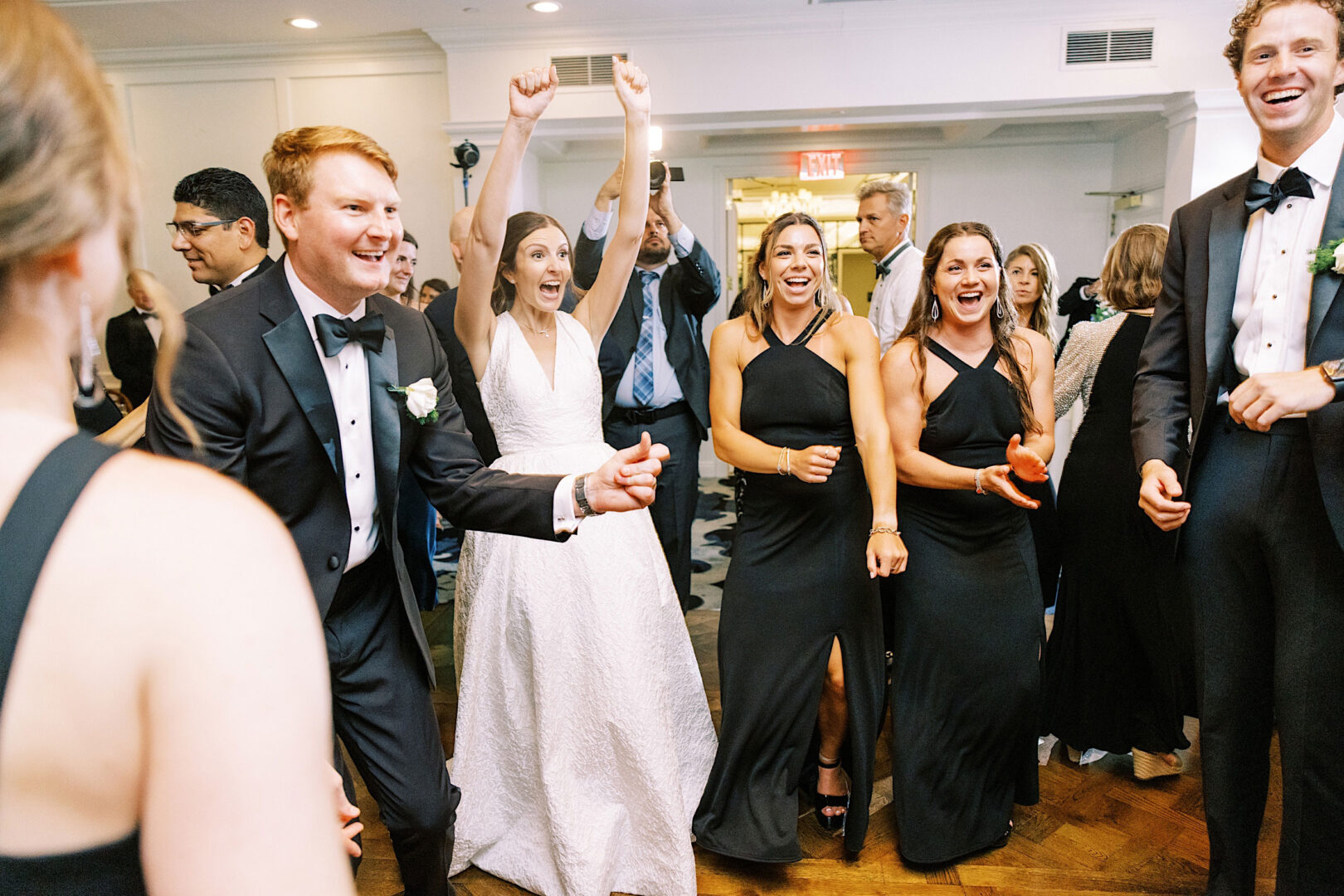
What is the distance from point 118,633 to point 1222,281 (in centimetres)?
201

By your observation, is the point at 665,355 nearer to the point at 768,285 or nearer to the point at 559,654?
the point at 768,285

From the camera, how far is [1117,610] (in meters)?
2.62

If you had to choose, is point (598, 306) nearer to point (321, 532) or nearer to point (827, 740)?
point (321, 532)

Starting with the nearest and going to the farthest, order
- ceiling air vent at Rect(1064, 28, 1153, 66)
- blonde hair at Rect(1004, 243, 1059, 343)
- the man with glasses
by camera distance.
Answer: the man with glasses
blonde hair at Rect(1004, 243, 1059, 343)
ceiling air vent at Rect(1064, 28, 1153, 66)

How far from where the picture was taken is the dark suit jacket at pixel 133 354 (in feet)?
11.9

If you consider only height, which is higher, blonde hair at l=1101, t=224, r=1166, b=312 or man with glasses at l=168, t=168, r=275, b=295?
man with glasses at l=168, t=168, r=275, b=295

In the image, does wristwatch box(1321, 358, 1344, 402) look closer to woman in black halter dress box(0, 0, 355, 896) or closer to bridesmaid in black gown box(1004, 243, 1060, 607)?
bridesmaid in black gown box(1004, 243, 1060, 607)

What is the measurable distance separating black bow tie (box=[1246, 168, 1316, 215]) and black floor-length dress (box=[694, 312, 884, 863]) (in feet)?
3.17

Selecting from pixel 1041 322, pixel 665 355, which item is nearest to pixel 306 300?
pixel 665 355

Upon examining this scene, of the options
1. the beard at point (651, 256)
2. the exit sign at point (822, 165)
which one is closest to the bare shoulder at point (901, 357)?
the beard at point (651, 256)

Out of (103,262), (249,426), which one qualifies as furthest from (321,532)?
(103,262)

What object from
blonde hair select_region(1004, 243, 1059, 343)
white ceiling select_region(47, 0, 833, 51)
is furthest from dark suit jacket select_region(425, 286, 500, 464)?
white ceiling select_region(47, 0, 833, 51)

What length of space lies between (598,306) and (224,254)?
4.01ft

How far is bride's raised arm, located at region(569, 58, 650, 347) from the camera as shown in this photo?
83.9 inches
